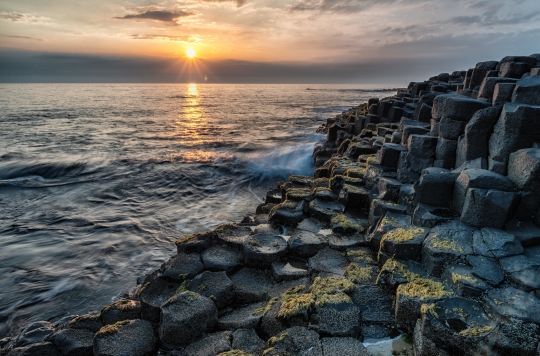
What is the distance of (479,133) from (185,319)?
483cm

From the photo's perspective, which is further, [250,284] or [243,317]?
[250,284]

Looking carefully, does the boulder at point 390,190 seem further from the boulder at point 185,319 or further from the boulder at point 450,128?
the boulder at point 185,319

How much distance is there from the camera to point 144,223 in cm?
982

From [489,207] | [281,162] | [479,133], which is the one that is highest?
[479,133]

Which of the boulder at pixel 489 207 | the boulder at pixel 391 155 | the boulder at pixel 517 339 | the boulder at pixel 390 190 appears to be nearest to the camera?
the boulder at pixel 517 339

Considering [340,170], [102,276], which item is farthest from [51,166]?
[340,170]

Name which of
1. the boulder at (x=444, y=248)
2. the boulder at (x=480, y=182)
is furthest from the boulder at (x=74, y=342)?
the boulder at (x=480, y=182)

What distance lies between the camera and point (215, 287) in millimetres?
4199

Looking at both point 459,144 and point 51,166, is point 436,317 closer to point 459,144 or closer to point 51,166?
point 459,144

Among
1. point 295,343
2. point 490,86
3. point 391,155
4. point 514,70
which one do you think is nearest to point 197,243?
point 295,343

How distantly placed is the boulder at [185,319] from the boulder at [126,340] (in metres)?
0.17

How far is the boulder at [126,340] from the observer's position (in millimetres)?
3426

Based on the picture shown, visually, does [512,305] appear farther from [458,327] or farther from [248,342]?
[248,342]

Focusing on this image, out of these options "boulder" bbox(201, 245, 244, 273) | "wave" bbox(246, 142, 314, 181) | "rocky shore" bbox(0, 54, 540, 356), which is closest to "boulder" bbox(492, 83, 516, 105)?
"rocky shore" bbox(0, 54, 540, 356)
